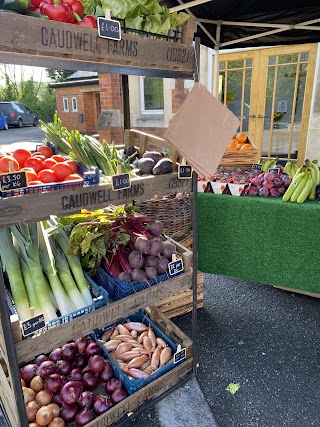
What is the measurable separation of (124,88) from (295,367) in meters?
2.69

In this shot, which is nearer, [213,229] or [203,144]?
[203,144]

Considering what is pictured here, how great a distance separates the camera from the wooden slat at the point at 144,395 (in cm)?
172

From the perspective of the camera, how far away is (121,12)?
1370 mm

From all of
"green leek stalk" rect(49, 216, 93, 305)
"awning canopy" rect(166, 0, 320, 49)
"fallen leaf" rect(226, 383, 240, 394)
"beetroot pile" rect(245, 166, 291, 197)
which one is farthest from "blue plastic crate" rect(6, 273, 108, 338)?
"awning canopy" rect(166, 0, 320, 49)

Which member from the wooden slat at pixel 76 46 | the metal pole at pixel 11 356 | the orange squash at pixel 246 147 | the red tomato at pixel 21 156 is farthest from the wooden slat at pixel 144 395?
the orange squash at pixel 246 147

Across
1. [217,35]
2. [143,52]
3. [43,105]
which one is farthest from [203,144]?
[43,105]

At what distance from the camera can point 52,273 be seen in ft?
5.90

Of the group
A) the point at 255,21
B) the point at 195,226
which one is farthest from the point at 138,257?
the point at 255,21

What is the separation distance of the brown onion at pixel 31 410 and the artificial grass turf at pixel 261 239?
1691 mm

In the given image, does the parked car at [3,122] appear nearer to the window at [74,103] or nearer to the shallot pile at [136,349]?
the window at [74,103]

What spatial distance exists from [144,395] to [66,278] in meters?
0.85

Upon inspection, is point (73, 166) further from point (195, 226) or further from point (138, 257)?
point (195, 226)

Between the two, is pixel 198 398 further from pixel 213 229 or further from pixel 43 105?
pixel 43 105

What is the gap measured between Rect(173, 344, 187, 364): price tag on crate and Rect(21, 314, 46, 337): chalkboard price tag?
0.94 meters
